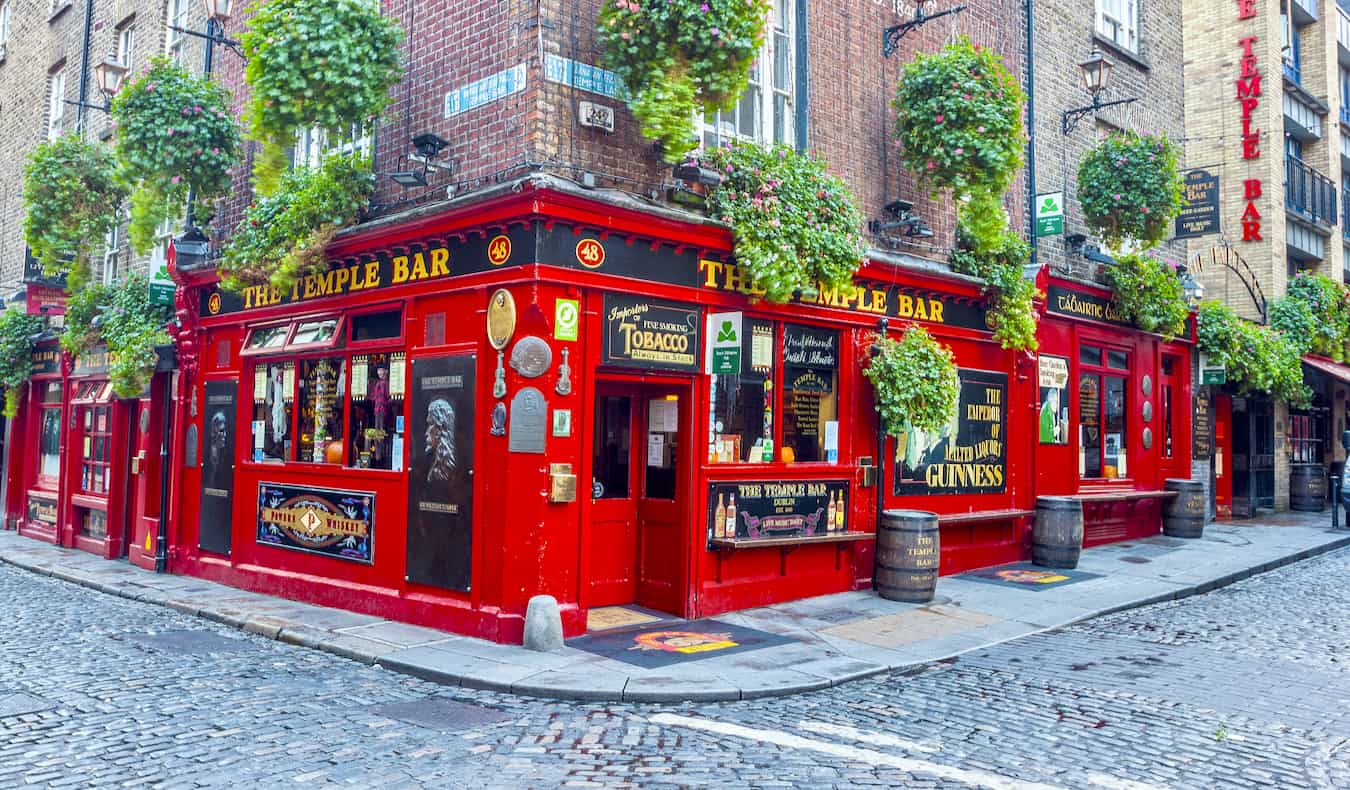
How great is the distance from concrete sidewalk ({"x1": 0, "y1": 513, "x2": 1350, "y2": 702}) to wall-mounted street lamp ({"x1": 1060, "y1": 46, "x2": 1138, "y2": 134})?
6.95 m

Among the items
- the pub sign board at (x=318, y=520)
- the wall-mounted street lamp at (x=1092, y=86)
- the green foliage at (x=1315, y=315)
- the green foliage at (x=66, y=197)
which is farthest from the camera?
the green foliage at (x=1315, y=315)

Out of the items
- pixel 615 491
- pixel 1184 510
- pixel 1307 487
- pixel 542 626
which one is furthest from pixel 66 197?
pixel 1307 487

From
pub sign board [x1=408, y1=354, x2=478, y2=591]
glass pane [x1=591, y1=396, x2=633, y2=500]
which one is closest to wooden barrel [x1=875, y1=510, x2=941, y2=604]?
glass pane [x1=591, y1=396, x2=633, y2=500]

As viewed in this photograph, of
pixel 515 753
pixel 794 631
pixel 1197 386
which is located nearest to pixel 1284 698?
pixel 794 631

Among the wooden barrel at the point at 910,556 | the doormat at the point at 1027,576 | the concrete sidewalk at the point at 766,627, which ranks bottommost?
the concrete sidewalk at the point at 766,627

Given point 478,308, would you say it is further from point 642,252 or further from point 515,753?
point 515,753

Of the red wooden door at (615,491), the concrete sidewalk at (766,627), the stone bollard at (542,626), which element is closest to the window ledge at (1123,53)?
the concrete sidewalk at (766,627)

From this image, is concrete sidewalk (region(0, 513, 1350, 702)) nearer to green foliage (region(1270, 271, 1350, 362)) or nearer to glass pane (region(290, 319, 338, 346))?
glass pane (region(290, 319, 338, 346))

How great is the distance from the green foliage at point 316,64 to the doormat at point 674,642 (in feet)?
19.0

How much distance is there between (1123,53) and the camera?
56.4 feet

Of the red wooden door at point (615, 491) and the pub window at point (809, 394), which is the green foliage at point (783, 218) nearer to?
the pub window at point (809, 394)

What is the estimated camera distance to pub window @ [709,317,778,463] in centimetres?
1037

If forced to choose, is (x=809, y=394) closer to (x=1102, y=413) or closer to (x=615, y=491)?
(x=615, y=491)

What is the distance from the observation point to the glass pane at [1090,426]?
15.5 m
